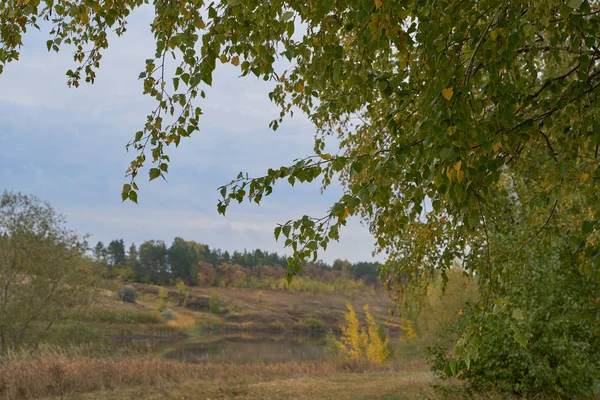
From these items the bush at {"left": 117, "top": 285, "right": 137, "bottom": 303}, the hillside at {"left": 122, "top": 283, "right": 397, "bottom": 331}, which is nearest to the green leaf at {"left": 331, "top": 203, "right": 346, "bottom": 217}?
the hillside at {"left": 122, "top": 283, "right": 397, "bottom": 331}

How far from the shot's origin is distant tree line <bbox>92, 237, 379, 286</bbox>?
74.3m

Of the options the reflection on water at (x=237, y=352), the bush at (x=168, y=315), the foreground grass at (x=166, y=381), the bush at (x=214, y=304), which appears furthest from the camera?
the bush at (x=214, y=304)

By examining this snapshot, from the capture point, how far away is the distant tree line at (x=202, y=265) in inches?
2926

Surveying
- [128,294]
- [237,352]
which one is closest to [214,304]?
[128,294]

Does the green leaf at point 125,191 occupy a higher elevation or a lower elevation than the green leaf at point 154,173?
lower

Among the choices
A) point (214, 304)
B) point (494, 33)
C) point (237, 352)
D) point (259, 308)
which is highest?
point (494, 33)

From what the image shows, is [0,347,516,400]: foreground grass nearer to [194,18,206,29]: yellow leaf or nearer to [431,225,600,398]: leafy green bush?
[431,225,600,398]: leafy green bush

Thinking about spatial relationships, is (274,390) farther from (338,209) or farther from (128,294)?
(128,294)

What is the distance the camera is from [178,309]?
58.5 meters

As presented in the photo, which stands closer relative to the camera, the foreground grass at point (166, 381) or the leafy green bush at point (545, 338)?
the leafy green bush at point (545, 338)

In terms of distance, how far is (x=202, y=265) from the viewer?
78.7 m

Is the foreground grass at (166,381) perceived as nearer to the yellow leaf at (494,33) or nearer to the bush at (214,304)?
the yellow leaf at (494,33)

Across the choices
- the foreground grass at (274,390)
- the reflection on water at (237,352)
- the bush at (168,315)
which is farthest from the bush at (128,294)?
the foreground grass at (274,390)

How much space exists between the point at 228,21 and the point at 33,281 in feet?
58.4
